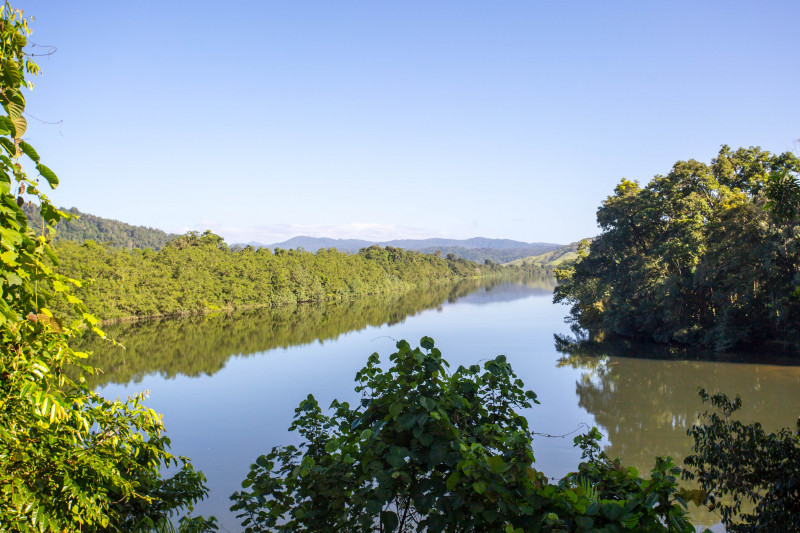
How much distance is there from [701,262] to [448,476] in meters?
19.8

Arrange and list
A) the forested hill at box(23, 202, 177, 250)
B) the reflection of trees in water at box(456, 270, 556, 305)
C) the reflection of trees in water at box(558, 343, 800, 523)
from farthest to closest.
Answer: the forested hill at box(23, 202, 177, 250) < the reflection of trees in water at box(456, 270, 556, 305) < the reflection of trees in water at box(558, 343, 800, 523)

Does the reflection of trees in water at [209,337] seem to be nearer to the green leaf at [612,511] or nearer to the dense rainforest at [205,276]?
the dense rainforest at [205,276]

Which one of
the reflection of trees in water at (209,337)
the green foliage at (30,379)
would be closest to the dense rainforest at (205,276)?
the reflection of trees in water at (209,337)

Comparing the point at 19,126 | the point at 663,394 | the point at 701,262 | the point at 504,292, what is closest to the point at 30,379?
the point at 19,126

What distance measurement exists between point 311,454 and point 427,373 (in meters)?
0.99

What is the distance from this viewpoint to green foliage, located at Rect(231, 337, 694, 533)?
2.12m

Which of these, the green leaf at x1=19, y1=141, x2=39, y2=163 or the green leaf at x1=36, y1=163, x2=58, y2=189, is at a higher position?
the green leaf at x1=19, y1=141, x2=39, y2=163

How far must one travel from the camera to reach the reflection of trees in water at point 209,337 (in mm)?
21969

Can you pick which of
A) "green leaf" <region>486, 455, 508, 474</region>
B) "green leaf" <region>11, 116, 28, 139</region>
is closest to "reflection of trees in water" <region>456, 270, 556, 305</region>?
"green leaf" <region>486, 455, 508, 474</region>

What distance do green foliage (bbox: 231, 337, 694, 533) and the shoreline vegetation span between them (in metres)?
16.3

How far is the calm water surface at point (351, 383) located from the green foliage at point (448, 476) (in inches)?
32.8

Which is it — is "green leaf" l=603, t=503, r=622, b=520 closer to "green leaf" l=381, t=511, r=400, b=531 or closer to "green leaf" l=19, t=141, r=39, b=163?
"green leaf" l=381, t=511, r=400, b=531

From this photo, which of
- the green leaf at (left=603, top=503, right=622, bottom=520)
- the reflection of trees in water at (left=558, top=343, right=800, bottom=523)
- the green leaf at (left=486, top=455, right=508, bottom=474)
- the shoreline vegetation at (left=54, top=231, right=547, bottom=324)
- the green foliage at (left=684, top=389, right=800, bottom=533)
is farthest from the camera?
the shoreline vegetation at (left=54, top=231, right=547, bottom=324)

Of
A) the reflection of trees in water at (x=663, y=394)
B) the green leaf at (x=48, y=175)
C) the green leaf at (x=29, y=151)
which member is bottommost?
the reflection of trees in water at (x=663, y=394)
